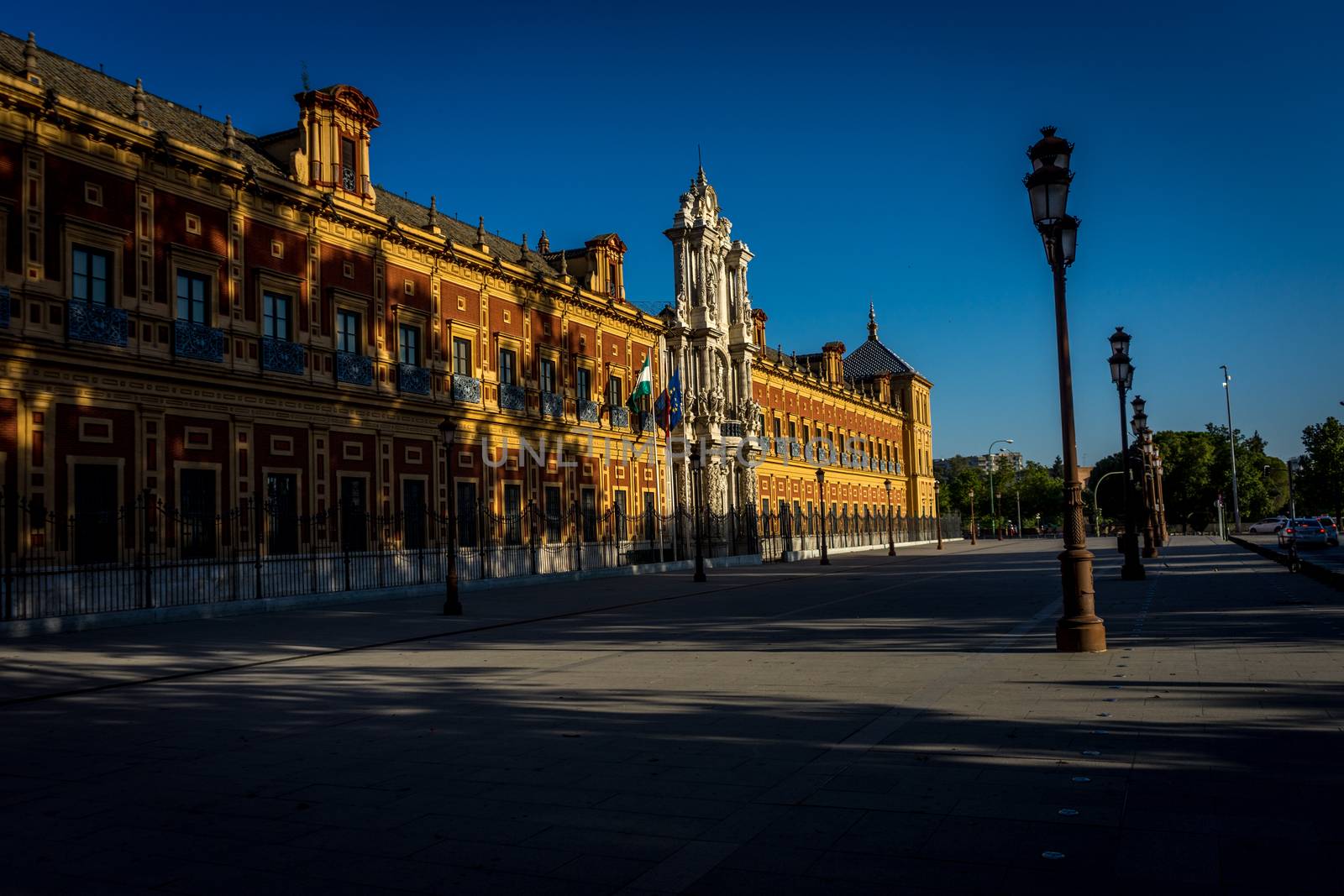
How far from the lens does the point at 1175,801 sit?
5168mm

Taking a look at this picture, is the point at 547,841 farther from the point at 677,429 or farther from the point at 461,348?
the point at 677,429

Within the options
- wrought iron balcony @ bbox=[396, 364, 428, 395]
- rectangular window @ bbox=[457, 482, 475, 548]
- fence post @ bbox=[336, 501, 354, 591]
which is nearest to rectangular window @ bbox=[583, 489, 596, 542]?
rectangular window @ bbox=[457, 482, 475, 548]

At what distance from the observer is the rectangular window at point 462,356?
99.4ft

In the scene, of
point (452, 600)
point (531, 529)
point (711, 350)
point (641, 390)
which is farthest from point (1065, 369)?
point (711, 350)

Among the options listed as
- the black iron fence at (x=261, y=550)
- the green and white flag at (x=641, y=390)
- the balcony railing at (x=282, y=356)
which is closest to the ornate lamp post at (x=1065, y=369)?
the black iron fence at (x=261, y=550)

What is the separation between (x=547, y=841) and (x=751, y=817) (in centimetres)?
103

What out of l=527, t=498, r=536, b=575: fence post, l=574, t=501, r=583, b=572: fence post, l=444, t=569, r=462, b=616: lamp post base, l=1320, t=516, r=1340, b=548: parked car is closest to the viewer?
l=444, t=569, r=462, b=616: lamp post base

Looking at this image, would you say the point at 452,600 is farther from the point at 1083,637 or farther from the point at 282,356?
the point at 1083,637

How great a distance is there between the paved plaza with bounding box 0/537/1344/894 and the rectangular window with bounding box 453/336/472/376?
17429 millimetres

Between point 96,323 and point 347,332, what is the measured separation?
7.28 meters

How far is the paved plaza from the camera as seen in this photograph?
4.46 metres

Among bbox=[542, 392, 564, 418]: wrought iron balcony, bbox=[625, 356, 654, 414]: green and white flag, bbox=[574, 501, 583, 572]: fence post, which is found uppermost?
bbox=[625, 356, 654, 414]: green and white flag

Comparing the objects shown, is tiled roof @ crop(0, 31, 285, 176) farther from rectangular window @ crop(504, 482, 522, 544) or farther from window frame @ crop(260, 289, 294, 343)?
rectangular window @ crop(504, 482, 522, 544)

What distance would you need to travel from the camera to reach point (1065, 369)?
38.7 feet
